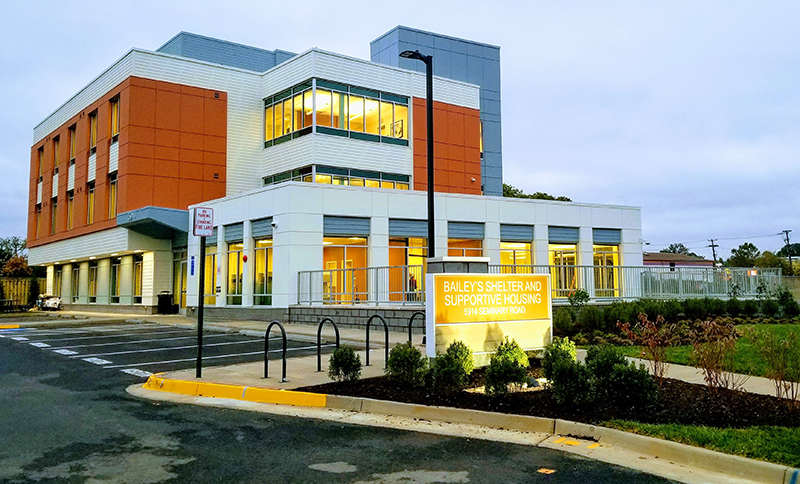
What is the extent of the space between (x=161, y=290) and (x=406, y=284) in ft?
60.5

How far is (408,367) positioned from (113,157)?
30.1 metres

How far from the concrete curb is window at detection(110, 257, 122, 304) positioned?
29.5 m

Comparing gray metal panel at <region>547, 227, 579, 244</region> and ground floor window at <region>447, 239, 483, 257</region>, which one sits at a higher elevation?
gray metal panel at <region>547, 227, 579, 244</region>

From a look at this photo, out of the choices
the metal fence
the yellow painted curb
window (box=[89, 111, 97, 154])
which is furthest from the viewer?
window (box=[89, 111, 97, 154])

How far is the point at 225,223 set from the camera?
28.9 meters

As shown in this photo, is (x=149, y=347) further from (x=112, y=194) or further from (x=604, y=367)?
(x=112, y=194)

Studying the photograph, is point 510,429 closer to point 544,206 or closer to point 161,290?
point 544,206

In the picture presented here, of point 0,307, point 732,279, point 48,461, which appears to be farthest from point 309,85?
point 0,307

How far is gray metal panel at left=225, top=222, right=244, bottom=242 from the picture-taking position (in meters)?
28.2

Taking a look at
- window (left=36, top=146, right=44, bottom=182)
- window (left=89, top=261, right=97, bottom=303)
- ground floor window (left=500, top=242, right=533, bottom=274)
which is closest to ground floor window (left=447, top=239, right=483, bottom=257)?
ground floor window (left=500, top=242, right=533, bottom=274)

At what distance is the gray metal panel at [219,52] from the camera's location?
38.9m

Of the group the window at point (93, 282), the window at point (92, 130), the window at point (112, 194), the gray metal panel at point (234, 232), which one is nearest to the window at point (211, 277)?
the gray metal panel at point (234, 232)

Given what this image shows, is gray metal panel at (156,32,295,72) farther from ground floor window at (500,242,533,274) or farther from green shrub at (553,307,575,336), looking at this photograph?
green shrub at (553,307,575,336)

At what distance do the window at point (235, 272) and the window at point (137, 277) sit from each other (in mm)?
9148
